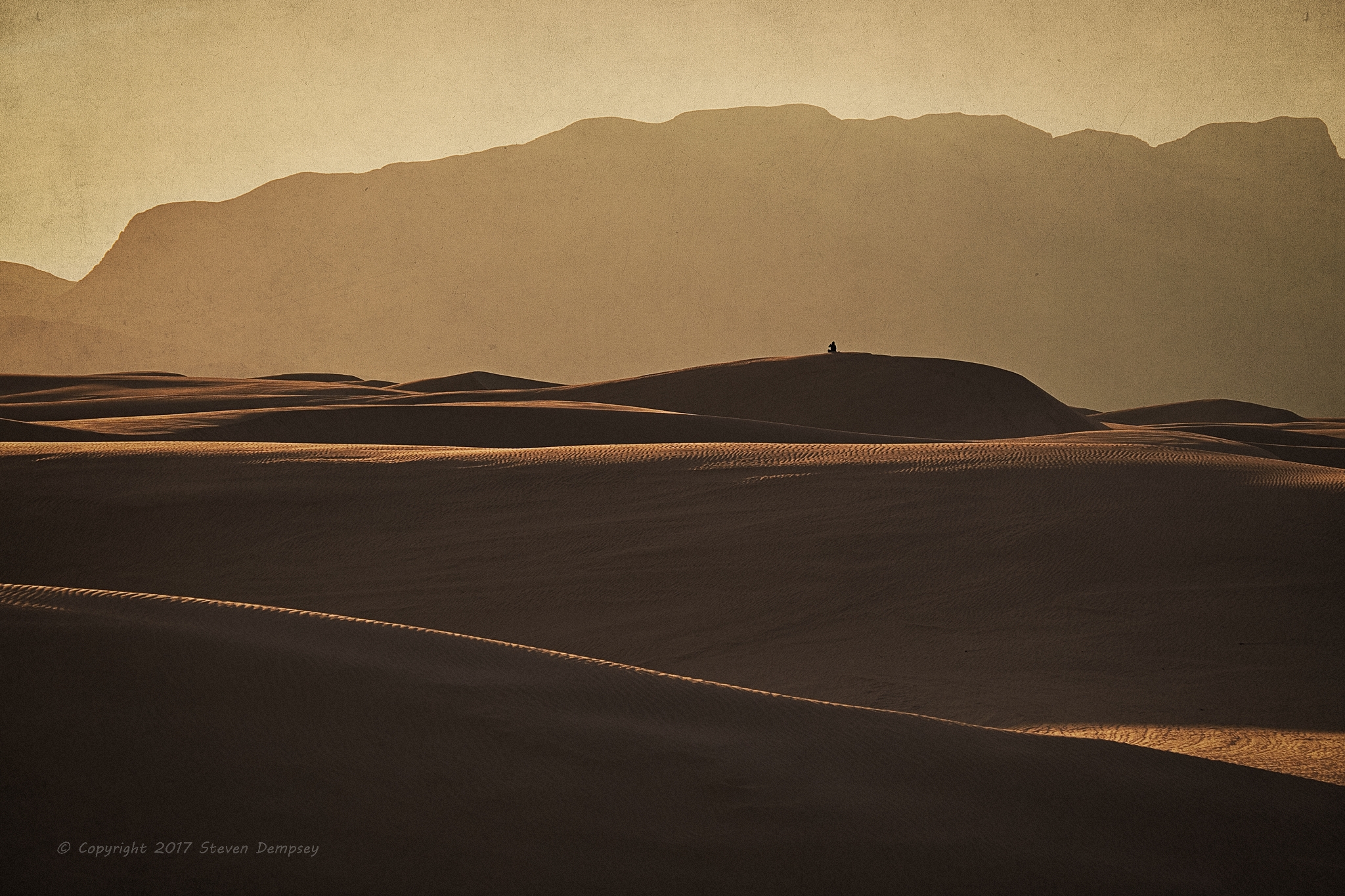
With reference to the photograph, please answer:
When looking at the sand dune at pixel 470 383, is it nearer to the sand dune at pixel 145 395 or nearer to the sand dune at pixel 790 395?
the sand dune at pixel 145 395

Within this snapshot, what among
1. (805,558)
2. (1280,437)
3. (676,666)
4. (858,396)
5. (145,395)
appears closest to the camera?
(676,666)

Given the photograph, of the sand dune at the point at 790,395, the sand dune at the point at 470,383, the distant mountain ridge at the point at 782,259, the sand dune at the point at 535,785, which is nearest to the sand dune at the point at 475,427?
the sand dune at the point at 790,395

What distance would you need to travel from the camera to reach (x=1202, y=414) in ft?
149

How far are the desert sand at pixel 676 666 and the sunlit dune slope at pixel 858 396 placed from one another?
47.6 feet

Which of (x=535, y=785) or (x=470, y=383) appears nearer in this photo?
(x=535, y=785)

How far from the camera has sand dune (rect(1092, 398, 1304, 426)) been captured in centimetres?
4344

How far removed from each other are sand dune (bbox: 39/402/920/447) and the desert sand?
2.56m

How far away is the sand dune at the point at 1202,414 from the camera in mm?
43438

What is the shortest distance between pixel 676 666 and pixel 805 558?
1.52 m

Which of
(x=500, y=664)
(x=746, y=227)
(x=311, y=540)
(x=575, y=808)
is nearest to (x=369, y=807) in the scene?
(x=575, y=808)

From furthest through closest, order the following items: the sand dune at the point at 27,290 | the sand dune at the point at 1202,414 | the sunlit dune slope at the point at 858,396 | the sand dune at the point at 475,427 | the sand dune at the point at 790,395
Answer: the sand dune at the point at 27,290, the sand dune at the point at 1202,414, the sunlit dune slope at the point at 858,396, the sand dune at the point at 790,395, the sand dune at the point at 475,427

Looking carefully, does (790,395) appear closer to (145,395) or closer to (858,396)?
(858,396)

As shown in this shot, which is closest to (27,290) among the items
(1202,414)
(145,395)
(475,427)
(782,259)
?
(782,259)

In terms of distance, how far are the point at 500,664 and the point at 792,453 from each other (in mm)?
5481
